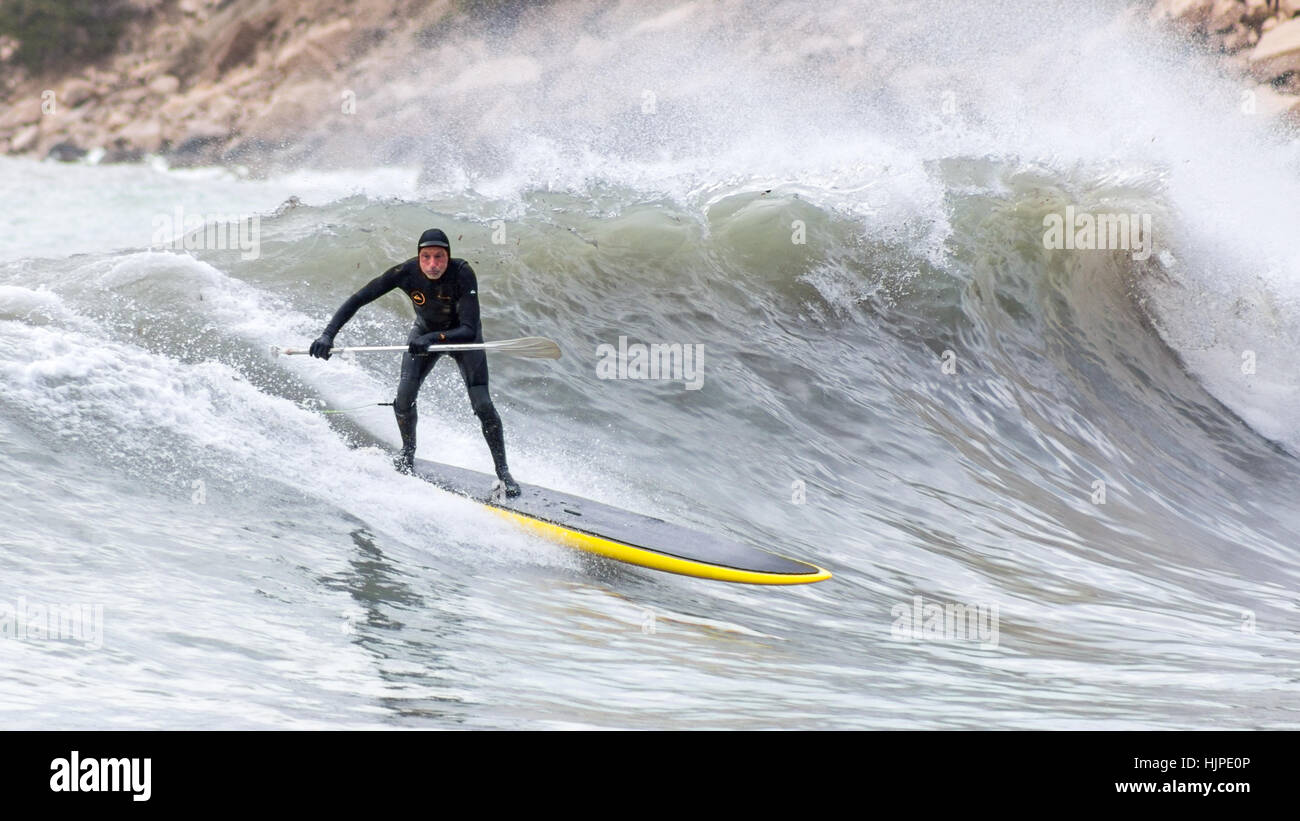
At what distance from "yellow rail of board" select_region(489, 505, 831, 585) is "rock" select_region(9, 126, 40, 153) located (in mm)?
29178

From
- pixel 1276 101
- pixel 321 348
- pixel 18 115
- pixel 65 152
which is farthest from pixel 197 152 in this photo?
pixel 321 348

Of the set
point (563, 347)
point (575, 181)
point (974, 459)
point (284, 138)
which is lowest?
point (974, 459)

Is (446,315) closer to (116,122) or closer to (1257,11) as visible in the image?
(1257,11)

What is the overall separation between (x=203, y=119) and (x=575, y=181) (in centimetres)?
2234

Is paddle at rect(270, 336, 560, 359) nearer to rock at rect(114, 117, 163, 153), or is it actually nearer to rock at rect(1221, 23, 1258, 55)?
rock at rect(1221, 23, 1258, 55)

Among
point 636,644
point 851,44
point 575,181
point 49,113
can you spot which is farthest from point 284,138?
point 636,644

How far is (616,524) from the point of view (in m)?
5.93

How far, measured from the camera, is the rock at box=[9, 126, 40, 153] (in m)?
29.3

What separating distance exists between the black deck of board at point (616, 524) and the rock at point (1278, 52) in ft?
84.1

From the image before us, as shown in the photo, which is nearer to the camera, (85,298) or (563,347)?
(85,298)

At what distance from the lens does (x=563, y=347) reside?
918cm

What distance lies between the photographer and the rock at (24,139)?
96.1 ft
